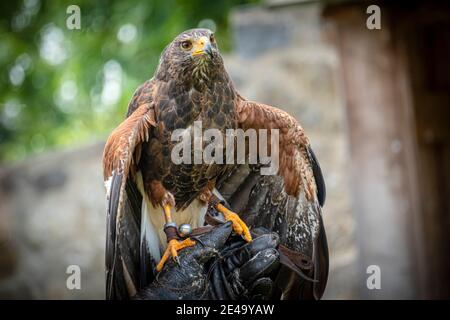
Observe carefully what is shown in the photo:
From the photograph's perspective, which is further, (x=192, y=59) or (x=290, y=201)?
(x=290, y=201)

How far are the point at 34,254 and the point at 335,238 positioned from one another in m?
2.40

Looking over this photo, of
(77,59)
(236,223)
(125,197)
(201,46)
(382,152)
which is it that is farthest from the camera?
(77,59)

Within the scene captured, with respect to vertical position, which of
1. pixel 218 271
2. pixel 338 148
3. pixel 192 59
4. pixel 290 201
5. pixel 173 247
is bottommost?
pixel 218 271

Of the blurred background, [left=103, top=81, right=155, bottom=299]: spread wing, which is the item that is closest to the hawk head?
[left=103, top=81, right=155, bottom=299]: spread wing

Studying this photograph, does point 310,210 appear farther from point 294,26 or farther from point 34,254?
point 34,254

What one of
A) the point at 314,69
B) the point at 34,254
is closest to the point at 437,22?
the point at 314,69

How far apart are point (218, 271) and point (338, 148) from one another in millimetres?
2427

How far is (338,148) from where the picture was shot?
14.5 feet

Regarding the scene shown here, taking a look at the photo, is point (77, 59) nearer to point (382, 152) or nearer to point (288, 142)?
point (382, 152)

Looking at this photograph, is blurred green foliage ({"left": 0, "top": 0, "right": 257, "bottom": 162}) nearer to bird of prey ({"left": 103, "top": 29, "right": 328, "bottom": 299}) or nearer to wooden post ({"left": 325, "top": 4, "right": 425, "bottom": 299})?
wooden post ({"left": 325, "top": 4, "right": 425, "bottom": 299})

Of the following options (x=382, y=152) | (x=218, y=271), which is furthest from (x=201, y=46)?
(x=382, y=152)

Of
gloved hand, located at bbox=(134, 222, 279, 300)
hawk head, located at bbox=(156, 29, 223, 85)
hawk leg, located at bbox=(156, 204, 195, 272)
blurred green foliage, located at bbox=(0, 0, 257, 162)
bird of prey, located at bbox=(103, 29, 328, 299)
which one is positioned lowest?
gloved hand, located at bbox=(134, 222, 279, 300)

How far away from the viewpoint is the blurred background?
14.7 ft

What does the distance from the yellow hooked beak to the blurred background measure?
2516 millimetres
